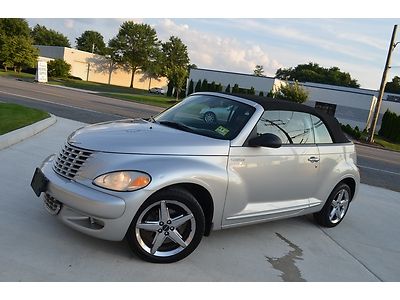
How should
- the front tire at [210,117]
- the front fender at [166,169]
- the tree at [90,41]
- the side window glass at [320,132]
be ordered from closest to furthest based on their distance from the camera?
the front fender at [166,169] → the front tire at [210,117] → the side window glass at [320,132] → the tree at [90,41]

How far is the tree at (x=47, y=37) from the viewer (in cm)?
9394

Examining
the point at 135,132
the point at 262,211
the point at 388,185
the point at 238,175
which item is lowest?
the point at 388,185

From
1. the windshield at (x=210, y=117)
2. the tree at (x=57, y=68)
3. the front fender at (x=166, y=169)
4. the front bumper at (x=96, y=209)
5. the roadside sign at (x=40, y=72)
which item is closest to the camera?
the front bumper at (x=96, y=209)

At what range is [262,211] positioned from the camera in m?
4.21

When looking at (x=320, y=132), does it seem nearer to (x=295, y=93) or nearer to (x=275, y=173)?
(x=275, y=173)

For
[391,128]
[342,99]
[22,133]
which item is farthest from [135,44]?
[22,133]

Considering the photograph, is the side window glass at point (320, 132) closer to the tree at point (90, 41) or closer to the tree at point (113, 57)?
the tree at point (113, 57)

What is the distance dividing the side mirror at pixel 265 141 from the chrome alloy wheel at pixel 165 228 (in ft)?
3.31

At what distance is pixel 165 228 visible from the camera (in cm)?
349

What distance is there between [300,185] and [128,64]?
246ft

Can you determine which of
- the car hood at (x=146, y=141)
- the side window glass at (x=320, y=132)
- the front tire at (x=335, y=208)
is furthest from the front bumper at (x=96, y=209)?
the front tire at (x=335, y=208)

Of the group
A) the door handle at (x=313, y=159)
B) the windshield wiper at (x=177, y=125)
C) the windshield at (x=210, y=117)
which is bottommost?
the door handle at (x=313, y=159)

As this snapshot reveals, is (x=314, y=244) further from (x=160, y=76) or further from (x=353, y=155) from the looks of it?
(x=160, y=76)
